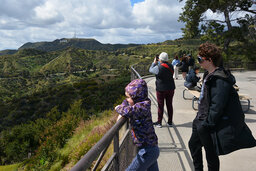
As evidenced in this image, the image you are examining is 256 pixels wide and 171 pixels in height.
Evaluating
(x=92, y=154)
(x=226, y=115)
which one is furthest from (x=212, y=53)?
(x=92, y=154)

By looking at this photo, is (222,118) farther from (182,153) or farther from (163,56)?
(163,56)

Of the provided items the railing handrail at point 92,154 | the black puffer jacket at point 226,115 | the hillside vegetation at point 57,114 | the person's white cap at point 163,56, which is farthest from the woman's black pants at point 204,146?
the hillside vegetation at point 57,114

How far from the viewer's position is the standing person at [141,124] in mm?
2146

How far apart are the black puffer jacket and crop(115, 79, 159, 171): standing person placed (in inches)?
25.7

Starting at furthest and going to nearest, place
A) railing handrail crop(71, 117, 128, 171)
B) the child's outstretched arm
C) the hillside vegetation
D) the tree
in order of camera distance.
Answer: the tree, the hillside vegetation, the child's outstretched arm, railing handrail crop(71, 117, 128, 171)

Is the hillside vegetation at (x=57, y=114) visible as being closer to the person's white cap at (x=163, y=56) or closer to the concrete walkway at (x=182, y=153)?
the concrete walkway at (x=182, y=153)

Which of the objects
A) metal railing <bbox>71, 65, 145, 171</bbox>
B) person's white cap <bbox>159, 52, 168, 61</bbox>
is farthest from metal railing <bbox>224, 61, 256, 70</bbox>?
metal railing <bbox>71, 65, 145, 171</bbox>

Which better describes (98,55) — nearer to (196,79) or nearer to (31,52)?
(31,52)

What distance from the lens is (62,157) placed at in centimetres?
723

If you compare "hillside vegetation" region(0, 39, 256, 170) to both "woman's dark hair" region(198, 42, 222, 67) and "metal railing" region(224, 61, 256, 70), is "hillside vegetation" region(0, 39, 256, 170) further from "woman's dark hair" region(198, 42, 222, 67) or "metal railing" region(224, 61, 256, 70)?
"woman's dark hair" region(198, 42, 222, 67)

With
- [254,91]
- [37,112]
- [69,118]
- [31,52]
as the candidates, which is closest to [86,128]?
[69,118]

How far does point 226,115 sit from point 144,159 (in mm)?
971

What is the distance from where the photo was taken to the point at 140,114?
2.15 meters

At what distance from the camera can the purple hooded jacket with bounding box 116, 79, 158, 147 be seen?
2135 millimetres
